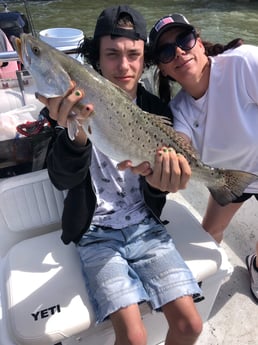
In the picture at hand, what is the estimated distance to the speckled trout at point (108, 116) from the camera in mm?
1601

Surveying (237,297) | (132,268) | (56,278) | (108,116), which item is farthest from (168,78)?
(237,297)

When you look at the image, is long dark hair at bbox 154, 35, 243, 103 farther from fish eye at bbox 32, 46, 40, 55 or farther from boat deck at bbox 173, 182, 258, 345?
fish eye at bbox 32, 46, 40, 55

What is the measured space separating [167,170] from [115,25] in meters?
0.88

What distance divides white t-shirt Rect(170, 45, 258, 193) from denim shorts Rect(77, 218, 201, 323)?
2.07 feet

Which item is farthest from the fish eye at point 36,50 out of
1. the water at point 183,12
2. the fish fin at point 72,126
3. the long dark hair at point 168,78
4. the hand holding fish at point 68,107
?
the water at point 183,12

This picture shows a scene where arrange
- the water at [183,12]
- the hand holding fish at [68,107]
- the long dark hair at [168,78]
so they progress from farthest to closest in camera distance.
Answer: the water at [183,12], the long dark hair at [168,78], the hand holding fish at [68,107]

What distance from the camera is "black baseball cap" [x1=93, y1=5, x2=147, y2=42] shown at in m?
1.96

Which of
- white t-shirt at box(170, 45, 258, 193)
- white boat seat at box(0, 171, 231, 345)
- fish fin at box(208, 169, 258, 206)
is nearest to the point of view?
white boat seat at box(0, 171, 231, 345)

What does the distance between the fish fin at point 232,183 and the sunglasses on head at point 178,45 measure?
0.71m

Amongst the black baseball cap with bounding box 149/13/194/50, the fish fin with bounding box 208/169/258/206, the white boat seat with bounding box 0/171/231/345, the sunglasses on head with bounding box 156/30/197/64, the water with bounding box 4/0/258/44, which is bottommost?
the water with bounding box 4/0/258/44

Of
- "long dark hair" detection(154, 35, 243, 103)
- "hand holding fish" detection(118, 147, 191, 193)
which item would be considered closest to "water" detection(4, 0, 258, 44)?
"long dark hair" detection(154, 35, 243, 103)

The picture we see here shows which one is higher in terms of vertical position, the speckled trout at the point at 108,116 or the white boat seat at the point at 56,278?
the speckled trout at the point at 108,116

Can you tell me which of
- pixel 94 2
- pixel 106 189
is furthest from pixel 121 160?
pixel 94 2

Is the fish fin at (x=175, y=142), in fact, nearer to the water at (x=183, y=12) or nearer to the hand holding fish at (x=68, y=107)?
the hand holding fish at (x=68, y=107)
